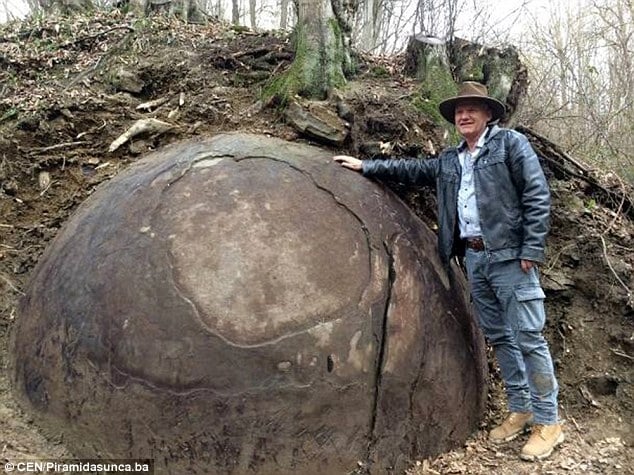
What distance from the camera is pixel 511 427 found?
3.59 meters

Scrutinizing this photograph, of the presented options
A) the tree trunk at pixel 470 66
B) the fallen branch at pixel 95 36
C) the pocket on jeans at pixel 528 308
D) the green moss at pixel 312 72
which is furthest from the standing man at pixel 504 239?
the fallen branch at pixel 95 36

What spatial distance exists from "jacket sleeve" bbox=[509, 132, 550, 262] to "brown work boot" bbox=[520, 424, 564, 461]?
0.96 meters

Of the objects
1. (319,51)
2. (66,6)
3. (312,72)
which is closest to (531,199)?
(312,72)

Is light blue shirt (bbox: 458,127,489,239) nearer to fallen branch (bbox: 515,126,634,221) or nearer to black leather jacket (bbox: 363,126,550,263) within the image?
black leather jacket (bbox: 363,126,550,263)

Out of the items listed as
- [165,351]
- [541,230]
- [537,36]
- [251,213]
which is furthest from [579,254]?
[537,36]

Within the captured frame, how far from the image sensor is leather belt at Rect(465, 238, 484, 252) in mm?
3554

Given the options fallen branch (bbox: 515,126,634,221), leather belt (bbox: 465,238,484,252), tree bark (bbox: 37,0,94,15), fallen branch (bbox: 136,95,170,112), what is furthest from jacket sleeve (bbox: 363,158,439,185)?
tree bark (bbox: 37,0,94,15)

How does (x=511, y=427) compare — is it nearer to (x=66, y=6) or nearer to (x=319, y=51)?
(x=319, y=51)

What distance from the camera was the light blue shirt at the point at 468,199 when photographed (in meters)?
3.54

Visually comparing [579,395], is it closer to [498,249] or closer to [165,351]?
[498,249]

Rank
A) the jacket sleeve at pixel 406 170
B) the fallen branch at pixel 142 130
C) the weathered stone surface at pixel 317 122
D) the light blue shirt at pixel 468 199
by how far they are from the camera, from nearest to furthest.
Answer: the light blue shirt at pixel 468 199, the jacket sleeve at pixel 406 170, the weathered stone surface at pixel 317 122, the fallen branch at pixel 142 130

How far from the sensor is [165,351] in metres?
2.94

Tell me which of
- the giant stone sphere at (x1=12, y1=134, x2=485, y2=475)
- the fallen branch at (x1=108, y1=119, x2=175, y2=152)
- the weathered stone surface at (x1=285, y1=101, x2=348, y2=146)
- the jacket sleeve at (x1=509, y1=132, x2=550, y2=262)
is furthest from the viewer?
the fallen branch at (x1=108, y1=119, x2=175, y2=152)

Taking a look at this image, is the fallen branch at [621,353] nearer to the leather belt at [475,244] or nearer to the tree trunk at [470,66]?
the leather belt at [475,244]
